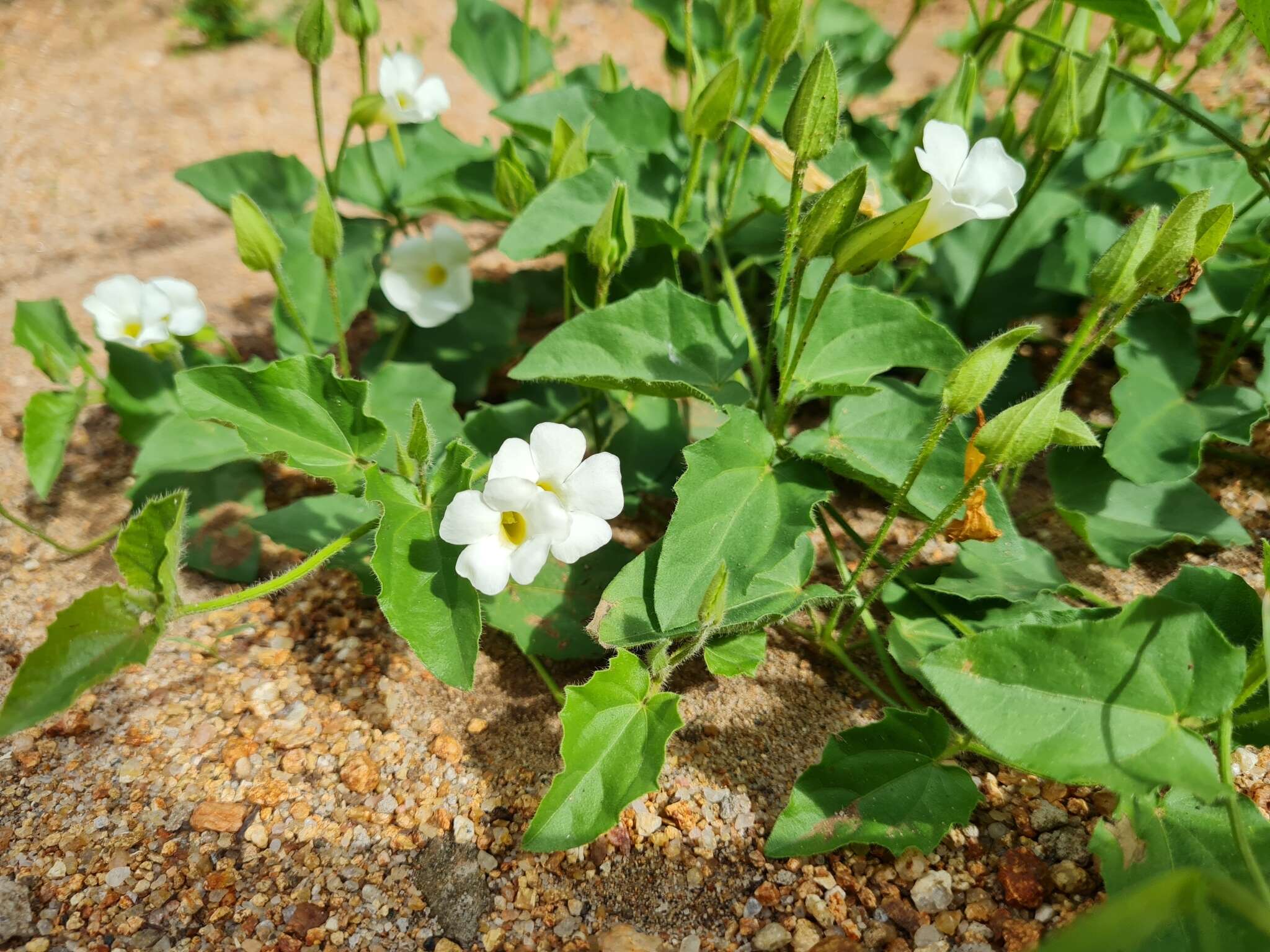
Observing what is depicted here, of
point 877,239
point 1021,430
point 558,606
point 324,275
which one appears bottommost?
point 558,606

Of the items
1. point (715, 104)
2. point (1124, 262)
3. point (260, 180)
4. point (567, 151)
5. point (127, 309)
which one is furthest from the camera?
point (260, 180)

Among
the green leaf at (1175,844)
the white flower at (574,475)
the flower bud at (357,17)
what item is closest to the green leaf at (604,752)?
the white flower at (574,475)

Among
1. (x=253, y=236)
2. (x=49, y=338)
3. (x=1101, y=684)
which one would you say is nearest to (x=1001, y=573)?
(x=1101, y=684)

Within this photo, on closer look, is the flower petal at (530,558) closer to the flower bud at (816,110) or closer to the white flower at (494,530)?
the white flower at (494,530)

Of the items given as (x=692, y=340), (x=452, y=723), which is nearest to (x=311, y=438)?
(x=452, y=723)

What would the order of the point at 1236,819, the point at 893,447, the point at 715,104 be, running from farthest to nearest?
the point at 715,104, the point at 893,447, the point at 1236,819

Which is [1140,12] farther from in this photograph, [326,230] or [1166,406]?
[326,230]

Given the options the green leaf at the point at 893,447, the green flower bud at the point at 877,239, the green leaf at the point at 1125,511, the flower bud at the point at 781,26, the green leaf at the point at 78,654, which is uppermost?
the flower bud at the point at 781,26
